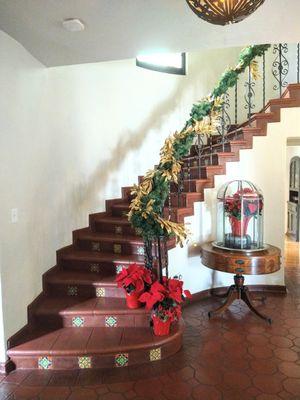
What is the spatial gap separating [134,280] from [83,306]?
1.95ft

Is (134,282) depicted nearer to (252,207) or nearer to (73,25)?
(252,207)

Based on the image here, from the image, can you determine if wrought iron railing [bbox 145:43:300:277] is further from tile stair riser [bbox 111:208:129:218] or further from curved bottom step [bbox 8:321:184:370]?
tile stair riser [bbox 111:208:129:218]

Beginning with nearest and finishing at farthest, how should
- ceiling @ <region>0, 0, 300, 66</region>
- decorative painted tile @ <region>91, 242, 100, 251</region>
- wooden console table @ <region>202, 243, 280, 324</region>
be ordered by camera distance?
ceiling @ <region>0, 0, 300, 66</region> → wooden console table @ <region>202, 243, 280, 324</region> → decorative painted tile @ <region>91, 242, 100, 251</region>

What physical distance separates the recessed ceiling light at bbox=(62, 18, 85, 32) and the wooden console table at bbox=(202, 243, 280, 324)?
2411 millimetres

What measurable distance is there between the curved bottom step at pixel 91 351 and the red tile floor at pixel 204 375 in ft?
0.19

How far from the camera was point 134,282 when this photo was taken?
2855mm

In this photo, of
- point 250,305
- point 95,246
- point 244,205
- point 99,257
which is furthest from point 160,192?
point 250,305

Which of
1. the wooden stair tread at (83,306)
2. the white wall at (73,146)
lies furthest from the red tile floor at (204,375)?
the white wall at (73,146)

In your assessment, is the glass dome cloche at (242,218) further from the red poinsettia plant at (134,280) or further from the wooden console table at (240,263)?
the red poinsettia plant at (134,280)

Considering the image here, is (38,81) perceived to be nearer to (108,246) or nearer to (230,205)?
(108,246)

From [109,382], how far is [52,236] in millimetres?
1687

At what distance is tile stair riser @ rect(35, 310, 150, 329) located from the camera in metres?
2.91

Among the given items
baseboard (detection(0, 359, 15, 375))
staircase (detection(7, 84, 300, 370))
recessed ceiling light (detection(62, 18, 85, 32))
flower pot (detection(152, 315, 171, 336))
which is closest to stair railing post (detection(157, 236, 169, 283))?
staircase (detection(7, 84, 300, 370))

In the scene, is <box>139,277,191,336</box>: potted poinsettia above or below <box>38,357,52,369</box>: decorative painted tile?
above
